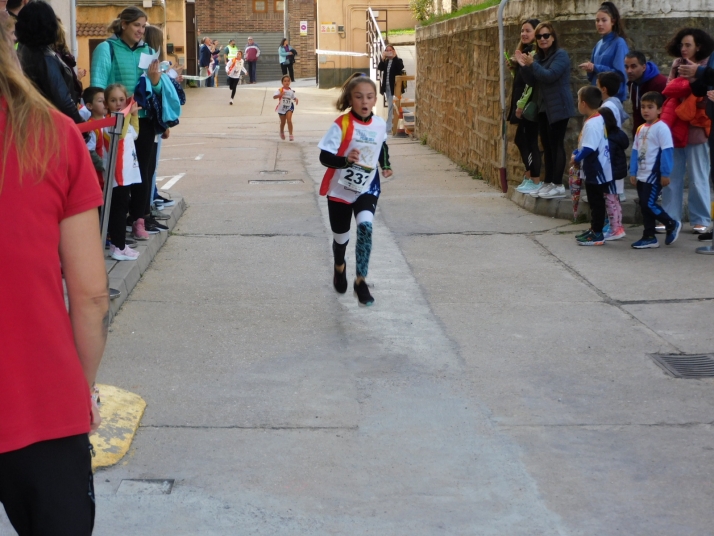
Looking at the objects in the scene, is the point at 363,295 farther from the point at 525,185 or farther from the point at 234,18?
the point at 234,18

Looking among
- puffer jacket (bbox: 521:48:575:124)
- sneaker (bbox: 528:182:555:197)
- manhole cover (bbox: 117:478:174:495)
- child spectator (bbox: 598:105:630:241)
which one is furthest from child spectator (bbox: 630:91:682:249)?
manhole cover (bbox: 117:478:174:495)

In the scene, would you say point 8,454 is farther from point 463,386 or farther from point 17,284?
point 463,386

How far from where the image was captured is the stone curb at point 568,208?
33.0ft

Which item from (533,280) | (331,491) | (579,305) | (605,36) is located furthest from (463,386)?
(605,36)

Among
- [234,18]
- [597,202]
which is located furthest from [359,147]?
[234,18]

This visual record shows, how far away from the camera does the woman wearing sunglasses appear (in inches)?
405

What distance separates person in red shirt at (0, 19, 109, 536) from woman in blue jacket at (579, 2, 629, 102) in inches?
322

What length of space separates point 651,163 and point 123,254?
14.7 ft

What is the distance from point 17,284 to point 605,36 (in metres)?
8.69

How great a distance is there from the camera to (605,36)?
9.97 m

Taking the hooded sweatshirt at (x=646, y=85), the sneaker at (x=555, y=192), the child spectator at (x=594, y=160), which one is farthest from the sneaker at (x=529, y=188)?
the child spectator at (x=594, y=160)

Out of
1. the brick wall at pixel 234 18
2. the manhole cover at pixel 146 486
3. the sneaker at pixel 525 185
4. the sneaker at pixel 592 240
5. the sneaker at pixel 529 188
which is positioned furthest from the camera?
the brick wall at pixel 234 18

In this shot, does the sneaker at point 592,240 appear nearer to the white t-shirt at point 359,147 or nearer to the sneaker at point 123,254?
the white t-shirt at point 359,147

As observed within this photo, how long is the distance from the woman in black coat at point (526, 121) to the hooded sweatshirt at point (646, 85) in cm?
128
